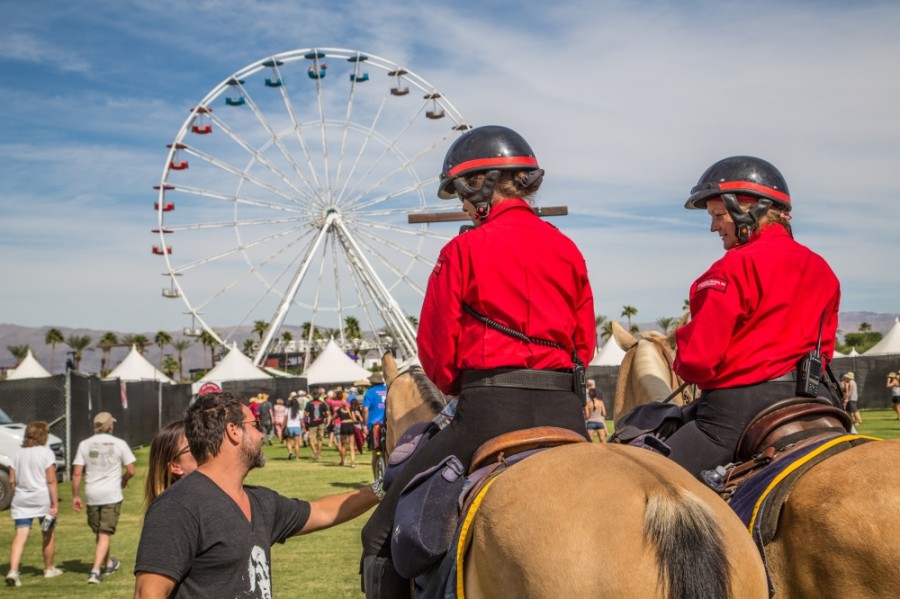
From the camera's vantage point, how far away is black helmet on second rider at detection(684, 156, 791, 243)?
4895 mm

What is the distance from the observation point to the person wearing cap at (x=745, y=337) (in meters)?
4.47

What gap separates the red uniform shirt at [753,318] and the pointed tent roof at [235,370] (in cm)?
3741

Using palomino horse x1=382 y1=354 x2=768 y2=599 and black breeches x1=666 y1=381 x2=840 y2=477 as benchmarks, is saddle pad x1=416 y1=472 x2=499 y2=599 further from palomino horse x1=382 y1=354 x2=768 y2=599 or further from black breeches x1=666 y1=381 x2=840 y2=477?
black breeches x1=666 y1=381 x2=840 y2=477

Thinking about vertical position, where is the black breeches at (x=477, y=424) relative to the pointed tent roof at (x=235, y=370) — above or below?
above

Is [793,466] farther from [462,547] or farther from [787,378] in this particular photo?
[462,547]

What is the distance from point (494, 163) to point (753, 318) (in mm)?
1431

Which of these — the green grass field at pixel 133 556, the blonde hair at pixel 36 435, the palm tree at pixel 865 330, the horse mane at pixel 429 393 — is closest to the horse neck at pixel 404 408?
the horse mane at pixel 429 393

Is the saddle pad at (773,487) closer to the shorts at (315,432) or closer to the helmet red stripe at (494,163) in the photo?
the helmet red stripe at (494,163)

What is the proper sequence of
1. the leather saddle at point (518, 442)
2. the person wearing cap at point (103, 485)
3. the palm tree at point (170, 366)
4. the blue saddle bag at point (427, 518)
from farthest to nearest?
the palm tree at point (170, 366) < the person wearing cap at point (103, 485) < the leather saddle at point (518, 442) < the blue saddle bag at point (427, 518)

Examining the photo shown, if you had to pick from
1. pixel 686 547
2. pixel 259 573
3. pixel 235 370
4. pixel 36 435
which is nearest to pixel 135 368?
pixel 235 370

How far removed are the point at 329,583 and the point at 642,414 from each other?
627cm

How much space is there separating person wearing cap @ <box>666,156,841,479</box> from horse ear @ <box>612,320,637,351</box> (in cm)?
282

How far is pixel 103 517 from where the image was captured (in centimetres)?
1116

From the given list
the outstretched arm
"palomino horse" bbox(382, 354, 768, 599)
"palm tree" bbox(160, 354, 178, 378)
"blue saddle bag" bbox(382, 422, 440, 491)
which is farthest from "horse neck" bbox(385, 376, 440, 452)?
"palm tree" bbox(160, 354, 178, 378)
